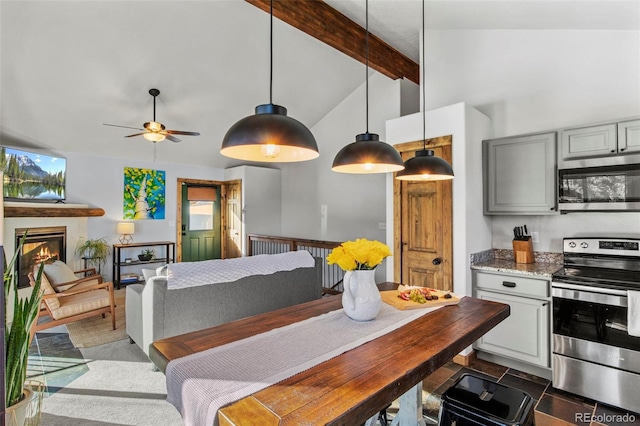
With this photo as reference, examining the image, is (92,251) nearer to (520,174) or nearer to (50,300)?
(50,300)

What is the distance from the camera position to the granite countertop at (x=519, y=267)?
9.00 ft

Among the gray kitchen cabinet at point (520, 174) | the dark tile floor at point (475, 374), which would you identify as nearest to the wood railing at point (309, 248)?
A: the gray kitchen cabinet at point (520, 174)

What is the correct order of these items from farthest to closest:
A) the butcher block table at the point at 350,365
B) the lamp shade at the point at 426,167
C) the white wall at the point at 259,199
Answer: the white wall at the point at 259,199 < the lamp shade at the point at 426,167 < the butcher block table at the point at 350,365

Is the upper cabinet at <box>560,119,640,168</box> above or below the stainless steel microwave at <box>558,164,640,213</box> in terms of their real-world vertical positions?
above

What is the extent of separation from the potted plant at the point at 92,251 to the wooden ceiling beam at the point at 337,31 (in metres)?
4.71

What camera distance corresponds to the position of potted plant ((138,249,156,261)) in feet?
20.6

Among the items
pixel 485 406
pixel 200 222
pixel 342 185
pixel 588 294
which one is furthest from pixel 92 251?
pixel 588 294

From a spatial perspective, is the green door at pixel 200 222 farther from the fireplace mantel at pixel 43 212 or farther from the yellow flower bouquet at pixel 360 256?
the yellow flower bouquet at pixel 360 256

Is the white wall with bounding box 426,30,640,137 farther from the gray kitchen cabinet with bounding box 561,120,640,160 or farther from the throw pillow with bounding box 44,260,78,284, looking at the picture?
the throw pillow with bounding box 44,260,78,284

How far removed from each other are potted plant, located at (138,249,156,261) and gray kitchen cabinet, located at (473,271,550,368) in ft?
18.9

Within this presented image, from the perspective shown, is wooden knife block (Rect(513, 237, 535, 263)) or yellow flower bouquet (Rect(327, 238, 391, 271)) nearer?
yellow flower bouquet (Rect(327, 238, 391, 271))

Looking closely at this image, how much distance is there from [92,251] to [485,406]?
20.5ft

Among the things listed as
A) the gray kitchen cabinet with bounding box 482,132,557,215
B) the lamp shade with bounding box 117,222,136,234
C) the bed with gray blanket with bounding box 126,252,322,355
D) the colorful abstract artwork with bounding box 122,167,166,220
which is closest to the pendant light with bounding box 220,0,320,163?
the bed with gray blanket with bounding box 126,252,322,355

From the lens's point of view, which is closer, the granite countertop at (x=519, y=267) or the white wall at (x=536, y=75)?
the granite countertop at (x=519, y=267)
